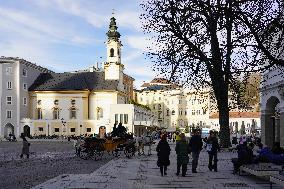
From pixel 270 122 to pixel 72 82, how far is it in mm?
73402

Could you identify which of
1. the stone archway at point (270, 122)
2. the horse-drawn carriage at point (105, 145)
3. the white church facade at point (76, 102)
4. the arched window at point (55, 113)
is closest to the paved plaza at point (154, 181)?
the horse-drawn carriage at point (105, 145)

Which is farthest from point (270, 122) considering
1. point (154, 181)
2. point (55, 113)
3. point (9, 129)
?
point (9, 129)

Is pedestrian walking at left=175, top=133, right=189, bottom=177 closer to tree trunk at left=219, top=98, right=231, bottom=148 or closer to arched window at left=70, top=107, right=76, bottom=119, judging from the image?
tree trunk at left=219, top=98, right=231, bottom=148

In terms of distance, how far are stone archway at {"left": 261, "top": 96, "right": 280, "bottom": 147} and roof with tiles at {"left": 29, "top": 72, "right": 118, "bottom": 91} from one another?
65.9 meters

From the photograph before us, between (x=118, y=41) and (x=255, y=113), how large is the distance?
118 feet

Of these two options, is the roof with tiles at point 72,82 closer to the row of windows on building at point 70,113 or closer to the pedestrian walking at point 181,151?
the row of windows on building at point 70,113

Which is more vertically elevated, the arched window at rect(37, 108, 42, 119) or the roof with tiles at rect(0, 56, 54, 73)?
the roof with tiles at rect(0, 56, 54, 73)

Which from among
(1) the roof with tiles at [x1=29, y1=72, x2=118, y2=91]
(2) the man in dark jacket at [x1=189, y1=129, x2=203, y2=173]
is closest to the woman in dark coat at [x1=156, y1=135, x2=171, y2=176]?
(2) the man in dark jacket at [x1=189, y1=129, x2=203, y2=173]

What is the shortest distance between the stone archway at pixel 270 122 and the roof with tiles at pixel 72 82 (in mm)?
65882

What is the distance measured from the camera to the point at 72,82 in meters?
108

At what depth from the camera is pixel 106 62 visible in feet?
353

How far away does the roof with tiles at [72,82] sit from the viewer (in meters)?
106

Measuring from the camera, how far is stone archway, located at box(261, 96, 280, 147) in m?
39.2

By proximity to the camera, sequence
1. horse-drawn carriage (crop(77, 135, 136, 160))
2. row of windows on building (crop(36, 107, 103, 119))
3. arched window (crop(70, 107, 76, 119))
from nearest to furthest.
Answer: horse-drawn carriage (crop(77, 135, 136, 160)) → arched window (crop(70, 107, 76, 119)) → row of windows on building (crop(36, 107, 103, 119))
